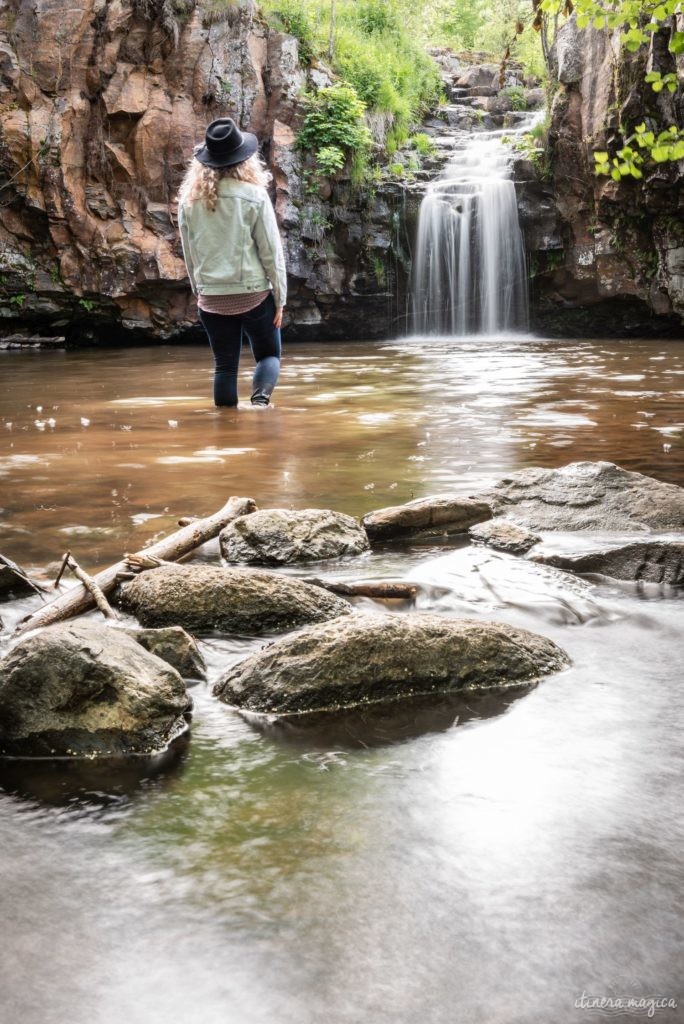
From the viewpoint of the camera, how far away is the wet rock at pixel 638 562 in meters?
3.54

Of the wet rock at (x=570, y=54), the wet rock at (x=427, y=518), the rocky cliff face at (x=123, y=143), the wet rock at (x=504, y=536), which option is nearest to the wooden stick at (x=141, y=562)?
the wet rock at (x=427, y=518)

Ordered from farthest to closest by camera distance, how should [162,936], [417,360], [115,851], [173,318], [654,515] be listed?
[173,318] < [417,360] < [654,515] < [115,851] < [162,936]

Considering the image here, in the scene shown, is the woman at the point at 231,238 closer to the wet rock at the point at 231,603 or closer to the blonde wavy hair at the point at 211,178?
the blonde wavy hair at the point at 211,178

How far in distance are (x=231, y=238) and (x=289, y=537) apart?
13.2ft

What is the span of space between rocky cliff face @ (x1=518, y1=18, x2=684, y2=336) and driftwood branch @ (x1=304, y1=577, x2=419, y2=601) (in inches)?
559

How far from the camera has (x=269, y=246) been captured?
24.0ft

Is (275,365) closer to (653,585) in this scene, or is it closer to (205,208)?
(205,208)

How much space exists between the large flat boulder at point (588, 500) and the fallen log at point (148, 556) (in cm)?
127

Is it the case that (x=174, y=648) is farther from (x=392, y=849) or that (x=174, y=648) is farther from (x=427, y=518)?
(x=427, y=518)

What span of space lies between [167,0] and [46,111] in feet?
10.6

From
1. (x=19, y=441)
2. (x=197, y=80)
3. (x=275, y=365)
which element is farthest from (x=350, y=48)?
(x=19, y=441)

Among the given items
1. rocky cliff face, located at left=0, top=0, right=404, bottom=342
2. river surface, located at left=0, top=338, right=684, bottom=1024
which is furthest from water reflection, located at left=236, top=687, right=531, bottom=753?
rocky cliff face, located at left=0, top=0, right=404, bottom=342

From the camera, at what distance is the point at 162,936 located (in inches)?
62.4

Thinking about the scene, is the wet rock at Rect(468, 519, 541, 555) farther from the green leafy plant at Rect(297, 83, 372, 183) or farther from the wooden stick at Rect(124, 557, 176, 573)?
the green leafy plant at Rect(297, 83, 372, 183)
